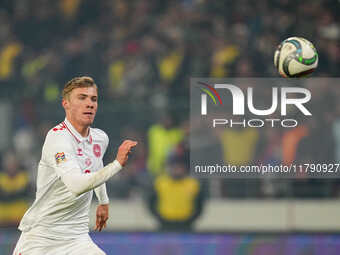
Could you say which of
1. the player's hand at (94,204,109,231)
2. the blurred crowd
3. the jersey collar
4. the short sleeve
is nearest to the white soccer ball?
the blurred crowd

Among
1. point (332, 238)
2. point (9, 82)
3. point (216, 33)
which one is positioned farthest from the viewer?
point (216, 33)

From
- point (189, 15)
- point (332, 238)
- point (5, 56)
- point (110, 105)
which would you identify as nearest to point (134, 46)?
point (189, 15)

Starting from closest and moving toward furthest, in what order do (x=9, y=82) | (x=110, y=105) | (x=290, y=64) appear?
(x=290, y=64)
(x=110, y=105)
(x=9, y=82)

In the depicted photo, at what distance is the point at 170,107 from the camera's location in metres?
8.38

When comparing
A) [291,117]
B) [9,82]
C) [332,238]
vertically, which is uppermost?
[9,82]

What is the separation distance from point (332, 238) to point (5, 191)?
371 cm

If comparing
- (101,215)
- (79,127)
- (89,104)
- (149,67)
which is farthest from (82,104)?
(149,67)

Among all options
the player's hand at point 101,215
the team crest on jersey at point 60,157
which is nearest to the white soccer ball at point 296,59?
the player's hand at point 101,215

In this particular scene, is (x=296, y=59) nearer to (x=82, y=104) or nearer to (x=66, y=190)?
(x=82, y=104)

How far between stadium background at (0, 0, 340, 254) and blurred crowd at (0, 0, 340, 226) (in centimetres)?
2

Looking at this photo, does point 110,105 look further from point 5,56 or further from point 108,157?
point 5,56

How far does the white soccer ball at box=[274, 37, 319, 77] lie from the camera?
6473 millimetres

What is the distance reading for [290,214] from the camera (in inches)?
325

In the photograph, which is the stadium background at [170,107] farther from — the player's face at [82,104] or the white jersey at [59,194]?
the player's face at [82,104]
